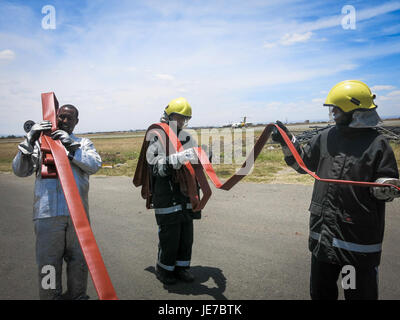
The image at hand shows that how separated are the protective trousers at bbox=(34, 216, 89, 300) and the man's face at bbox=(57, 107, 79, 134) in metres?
0.92

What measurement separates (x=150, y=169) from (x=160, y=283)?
1444 millimetres

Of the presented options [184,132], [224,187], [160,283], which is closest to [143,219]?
[160,283]

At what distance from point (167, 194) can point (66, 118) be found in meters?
1.39

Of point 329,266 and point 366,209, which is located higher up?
point 366,209

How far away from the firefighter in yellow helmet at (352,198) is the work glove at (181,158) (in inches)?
50.1

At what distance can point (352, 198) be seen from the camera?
224 cm

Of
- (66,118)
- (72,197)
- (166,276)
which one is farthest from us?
(166,276)

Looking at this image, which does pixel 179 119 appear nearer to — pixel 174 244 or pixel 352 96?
pixel 174 244

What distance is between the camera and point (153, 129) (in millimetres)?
3426

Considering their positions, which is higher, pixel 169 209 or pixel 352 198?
pixel 352 198

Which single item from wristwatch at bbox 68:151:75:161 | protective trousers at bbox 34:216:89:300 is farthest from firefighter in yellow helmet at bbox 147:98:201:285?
protective trousers at bbox 34:216:89:300

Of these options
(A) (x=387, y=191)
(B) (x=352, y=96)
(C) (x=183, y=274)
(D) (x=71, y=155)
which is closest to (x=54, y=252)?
(D) (x=71, y=155)

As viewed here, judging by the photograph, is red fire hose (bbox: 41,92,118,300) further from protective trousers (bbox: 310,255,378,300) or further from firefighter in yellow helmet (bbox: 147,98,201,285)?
protective trousers (bbox: 310,255,378,300)
